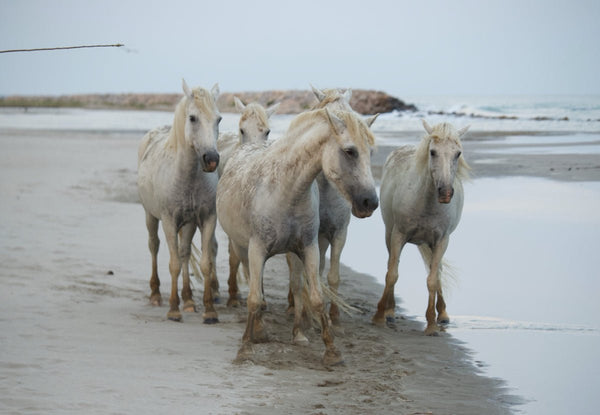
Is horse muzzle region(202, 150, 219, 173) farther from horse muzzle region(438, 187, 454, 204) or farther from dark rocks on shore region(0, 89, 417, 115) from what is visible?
dark rocks on shore region(0, 89, 417, 115)

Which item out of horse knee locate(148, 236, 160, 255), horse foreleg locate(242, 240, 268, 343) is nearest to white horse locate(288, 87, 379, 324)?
horse foreleg locate(242, 240, 268, 343)

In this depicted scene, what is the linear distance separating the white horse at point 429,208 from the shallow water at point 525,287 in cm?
37

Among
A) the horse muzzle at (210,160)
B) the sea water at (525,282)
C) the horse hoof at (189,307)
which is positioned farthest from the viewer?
the horse hoof at (189,307)

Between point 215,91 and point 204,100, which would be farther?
point 215,91

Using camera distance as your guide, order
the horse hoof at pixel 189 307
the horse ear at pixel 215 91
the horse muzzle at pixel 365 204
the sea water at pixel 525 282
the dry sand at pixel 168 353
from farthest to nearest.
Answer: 1. the horse hoof at pixel 189 307
2. the horse ear at pixel 215 91
3. the sea water at pixel 525 282
4. the horse muzzle at pixel 365 204
5. the dry sand at pixel 168 353

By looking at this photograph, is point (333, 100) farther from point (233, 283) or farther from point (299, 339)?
point (233, 283)

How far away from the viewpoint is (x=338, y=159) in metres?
5.37

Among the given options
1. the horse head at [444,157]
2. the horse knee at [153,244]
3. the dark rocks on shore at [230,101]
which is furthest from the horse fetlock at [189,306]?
the dark rocks on shore at [230,101]

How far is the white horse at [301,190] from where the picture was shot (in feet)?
17.5

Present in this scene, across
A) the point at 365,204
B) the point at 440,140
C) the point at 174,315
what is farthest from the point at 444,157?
the point at 174,315

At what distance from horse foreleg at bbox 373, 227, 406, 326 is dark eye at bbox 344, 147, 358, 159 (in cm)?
224

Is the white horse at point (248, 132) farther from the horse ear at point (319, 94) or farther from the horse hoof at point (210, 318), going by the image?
the horse hoof at point (210, 318)

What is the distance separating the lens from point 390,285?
732 cm

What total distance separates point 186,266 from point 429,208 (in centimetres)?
234
